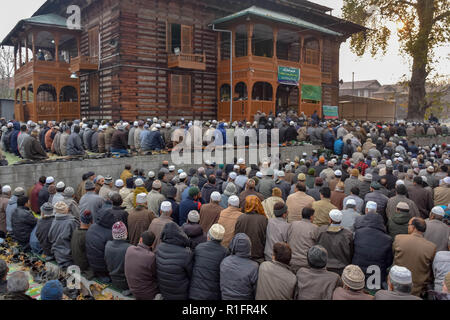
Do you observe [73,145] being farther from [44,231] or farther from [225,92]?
[225,92]

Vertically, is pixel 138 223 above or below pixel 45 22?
below

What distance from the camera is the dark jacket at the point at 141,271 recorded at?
4.97m

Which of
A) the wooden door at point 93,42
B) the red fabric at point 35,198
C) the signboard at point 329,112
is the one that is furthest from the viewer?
the signboard at point 329,112

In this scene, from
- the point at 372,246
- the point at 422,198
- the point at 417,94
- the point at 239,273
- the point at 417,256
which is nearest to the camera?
the point at 239,273

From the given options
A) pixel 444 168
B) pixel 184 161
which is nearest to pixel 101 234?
pixel 184 161

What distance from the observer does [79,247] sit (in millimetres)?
5934

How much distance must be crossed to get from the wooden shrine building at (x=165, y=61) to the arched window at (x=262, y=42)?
0.08m

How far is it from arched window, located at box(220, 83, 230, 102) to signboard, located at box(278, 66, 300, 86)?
3543mm

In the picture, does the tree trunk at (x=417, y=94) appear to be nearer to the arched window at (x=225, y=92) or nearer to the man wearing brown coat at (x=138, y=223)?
the arched window at (x=225, y=92)

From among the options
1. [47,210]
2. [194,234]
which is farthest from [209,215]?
[47,210]

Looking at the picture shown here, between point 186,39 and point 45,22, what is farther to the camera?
point 45,22

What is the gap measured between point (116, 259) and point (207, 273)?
61.9 inches

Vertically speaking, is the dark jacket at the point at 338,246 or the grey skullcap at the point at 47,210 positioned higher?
the grey skullcap at the point at 47,210

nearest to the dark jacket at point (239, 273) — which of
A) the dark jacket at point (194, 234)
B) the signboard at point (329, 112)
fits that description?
the dark jacket at point (194, 234)
